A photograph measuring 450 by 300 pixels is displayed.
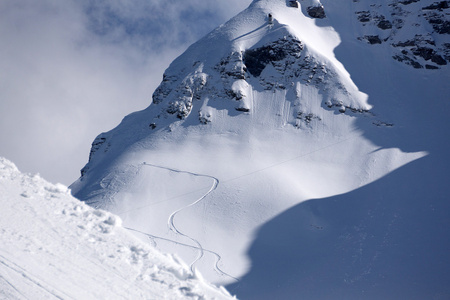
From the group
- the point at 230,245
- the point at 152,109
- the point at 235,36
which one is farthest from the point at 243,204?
the point at 235,36

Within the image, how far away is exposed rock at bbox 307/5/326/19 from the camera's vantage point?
5197 centimetres

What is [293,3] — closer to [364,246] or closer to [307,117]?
[307,117]

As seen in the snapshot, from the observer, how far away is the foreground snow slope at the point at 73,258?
423cm

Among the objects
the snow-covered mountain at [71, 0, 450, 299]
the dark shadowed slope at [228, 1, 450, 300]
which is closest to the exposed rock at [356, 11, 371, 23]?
the snow-covered mountain at [71, 0, 450, 299]

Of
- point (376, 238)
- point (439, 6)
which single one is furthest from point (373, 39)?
point (376, 238)

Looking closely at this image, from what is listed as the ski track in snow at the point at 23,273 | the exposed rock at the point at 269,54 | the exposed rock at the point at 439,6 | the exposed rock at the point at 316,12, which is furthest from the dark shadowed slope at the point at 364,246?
the exposed rock at the point at 439,6

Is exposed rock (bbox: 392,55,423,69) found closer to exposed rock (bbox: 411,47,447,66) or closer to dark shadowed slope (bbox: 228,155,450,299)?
exposed rock (bbox: 411,47,447,66)

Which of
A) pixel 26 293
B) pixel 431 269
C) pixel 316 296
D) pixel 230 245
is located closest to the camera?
pixel 26 293

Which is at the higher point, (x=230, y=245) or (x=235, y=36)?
(x=235, y=36)

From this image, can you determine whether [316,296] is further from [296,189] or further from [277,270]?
[296,189]

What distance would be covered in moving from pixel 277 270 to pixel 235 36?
3096cm

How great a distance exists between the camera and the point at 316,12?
5200 centimetres

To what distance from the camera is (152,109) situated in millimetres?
44500

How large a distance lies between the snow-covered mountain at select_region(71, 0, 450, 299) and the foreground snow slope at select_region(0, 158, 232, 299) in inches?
656
